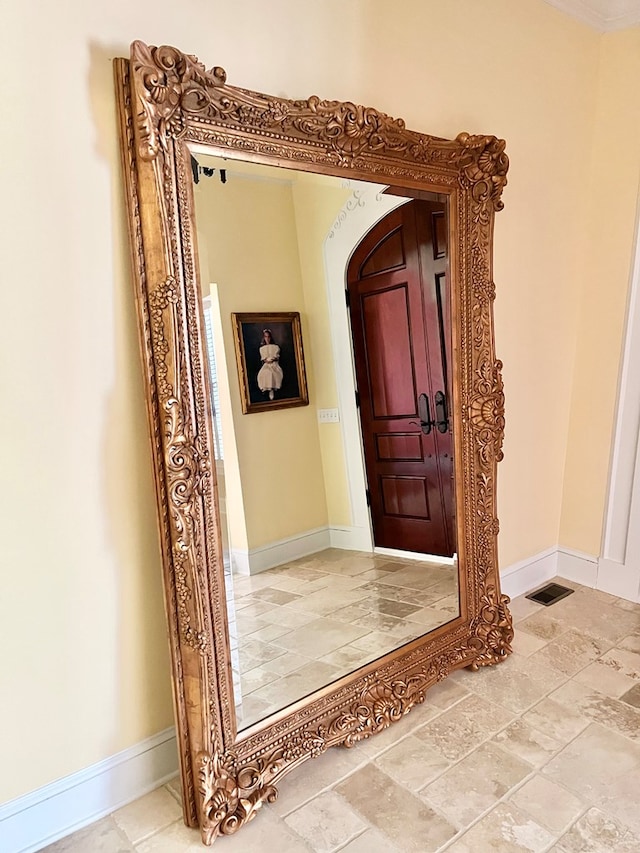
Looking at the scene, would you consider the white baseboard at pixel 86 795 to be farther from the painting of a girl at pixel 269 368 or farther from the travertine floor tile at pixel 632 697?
the travertine floor tile at pixel 632 697

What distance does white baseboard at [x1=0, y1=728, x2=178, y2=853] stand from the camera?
1446 millimetres

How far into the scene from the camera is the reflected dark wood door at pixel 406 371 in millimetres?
1940

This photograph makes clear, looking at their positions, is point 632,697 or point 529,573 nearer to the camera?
point 632,697

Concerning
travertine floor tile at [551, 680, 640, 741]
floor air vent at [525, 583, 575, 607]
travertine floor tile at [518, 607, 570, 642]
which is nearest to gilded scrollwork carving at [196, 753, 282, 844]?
travertine floor tile at [551, 680, 640, 741]

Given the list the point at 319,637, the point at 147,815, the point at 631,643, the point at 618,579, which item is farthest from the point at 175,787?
the point at 618,579

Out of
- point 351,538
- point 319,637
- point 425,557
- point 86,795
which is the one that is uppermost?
point 351,538

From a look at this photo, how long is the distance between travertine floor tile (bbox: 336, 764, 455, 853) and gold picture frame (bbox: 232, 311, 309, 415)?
3.73 feet

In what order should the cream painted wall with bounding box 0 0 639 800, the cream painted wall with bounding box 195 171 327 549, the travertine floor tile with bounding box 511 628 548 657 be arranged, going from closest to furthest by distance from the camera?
1. the cream painted wall with bounding box 0 0 639 800
2. the cream painted wall with bounding box 195 171 327 549
3. the travertine floor tile with bounding box 511 628 548 657

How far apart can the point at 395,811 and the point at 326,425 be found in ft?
3.69

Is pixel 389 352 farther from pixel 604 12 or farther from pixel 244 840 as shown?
pixel 604 12

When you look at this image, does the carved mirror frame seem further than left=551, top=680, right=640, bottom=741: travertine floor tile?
No

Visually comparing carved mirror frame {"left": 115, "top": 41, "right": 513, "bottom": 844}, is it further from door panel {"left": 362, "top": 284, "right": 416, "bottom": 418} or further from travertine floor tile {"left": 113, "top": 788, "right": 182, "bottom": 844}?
door panel {"left": 362, "top": 284, "right": 416, "bottom": 418}

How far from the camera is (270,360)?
1714 mm

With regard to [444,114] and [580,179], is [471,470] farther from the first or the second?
[580,179]
